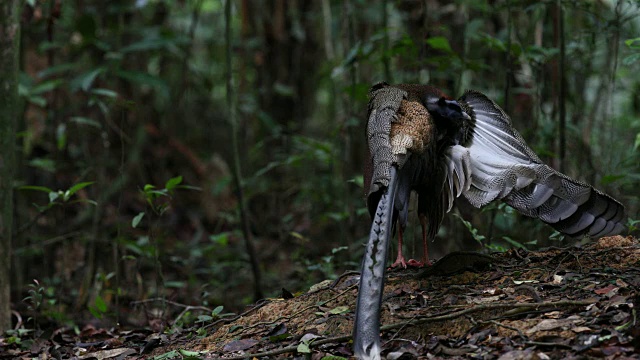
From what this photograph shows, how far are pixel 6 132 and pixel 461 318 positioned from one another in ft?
10.9

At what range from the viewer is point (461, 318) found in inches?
140

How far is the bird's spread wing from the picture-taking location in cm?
405

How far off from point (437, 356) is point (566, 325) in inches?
25.1

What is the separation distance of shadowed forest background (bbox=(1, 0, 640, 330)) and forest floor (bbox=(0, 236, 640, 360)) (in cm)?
68

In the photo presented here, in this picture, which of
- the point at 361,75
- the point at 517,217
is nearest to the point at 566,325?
the point at 517,217

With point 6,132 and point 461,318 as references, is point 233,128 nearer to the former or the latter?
point 6,132

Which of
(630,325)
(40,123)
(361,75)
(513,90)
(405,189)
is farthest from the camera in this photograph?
(361,75)

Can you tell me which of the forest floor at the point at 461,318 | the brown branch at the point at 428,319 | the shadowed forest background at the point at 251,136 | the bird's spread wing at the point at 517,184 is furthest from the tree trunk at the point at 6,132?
the bird's spread wing at the point at 517,184

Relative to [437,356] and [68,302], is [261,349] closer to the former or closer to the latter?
[437,356]

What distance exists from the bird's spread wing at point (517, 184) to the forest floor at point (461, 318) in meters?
0.27

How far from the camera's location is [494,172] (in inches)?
174

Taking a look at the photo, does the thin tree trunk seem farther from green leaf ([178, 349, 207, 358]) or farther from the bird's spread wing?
green leaf ([178, 349, 207, 358])

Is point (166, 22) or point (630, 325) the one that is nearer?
point (630, 325)

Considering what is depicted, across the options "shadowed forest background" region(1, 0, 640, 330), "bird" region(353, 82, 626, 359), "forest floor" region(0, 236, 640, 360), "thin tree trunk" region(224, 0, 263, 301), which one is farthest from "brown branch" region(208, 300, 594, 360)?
"thin tree trunk" region(224, 0, 263, 301)
